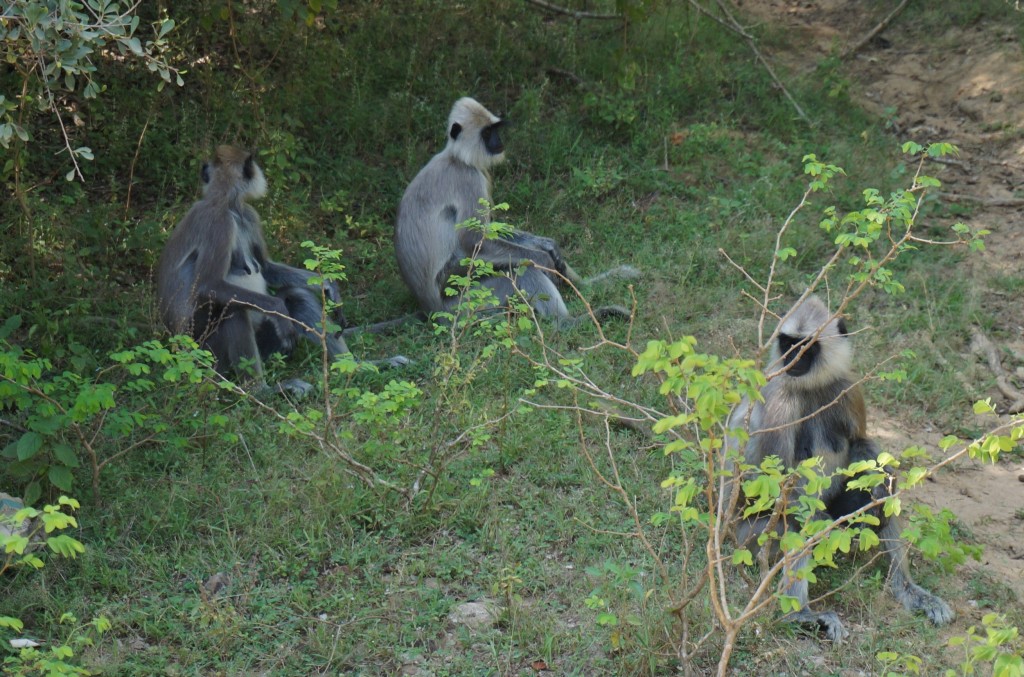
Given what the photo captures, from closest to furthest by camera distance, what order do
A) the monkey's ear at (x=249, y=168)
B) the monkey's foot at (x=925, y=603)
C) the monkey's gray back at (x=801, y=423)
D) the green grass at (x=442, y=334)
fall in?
the green grass at (x=442, y=334) → the monkey's foot at (x=925, y=603) → the monkey's gray back at (x=801, y=423) → the monkey's ear at (x=249, y=168)

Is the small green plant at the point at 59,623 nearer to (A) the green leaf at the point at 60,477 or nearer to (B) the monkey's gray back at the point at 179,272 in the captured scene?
(A) the green leaf at the point at 60,477

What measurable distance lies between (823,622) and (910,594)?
0.40 metres

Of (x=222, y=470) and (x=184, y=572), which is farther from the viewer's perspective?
(x=222, y=470)

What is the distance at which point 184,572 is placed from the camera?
404 centimetres

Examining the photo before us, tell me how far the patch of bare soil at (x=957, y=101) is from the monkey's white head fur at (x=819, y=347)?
105cm

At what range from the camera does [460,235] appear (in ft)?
21.1

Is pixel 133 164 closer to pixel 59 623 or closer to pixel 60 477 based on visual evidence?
pixel 60 477

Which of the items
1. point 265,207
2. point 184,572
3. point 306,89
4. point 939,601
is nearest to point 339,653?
point 184,572

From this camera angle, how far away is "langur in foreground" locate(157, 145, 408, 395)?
543 centimetres

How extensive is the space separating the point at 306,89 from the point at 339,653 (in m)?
4.61

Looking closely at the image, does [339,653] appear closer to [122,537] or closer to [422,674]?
[422,674]

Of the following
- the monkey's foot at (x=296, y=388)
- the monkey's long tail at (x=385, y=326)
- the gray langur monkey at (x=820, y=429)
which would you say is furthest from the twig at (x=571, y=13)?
the gray langur monkey at (x=820, y=429)

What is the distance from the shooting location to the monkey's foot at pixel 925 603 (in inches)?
154

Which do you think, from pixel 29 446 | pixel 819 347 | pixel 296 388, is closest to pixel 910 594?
pixel 819 347
